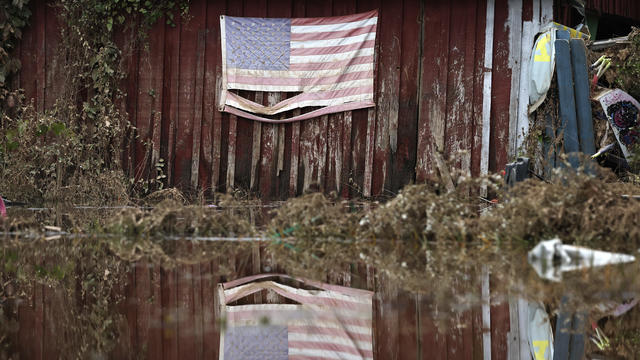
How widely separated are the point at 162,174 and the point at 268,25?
235cm

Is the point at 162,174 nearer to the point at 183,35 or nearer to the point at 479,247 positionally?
the point at 183,35

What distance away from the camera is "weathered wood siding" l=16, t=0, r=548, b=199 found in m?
9.23

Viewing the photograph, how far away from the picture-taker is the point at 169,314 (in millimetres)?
3381

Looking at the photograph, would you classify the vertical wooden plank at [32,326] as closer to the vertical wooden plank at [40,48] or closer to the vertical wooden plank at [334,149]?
the vertical wooden plank at [334,149]

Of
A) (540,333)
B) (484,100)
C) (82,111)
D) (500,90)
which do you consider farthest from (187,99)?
(540,333)

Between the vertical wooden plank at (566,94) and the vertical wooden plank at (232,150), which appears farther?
the vertical wooden plank at (232,150)

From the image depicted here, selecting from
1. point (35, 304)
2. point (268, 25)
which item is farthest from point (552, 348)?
point (268, 25)

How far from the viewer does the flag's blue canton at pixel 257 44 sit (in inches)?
377

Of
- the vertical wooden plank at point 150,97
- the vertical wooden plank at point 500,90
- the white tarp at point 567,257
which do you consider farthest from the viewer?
the vertical wooden plank at point 150,97

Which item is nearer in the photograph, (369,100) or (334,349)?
(334,349)

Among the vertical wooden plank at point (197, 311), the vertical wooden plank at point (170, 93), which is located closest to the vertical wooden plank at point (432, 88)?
the vertical wooden plank at point (170, 93)

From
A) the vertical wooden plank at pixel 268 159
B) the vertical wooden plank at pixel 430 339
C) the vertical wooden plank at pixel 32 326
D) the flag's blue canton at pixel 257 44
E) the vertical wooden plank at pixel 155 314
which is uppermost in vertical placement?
the flag's blue canton at pixel 257 44

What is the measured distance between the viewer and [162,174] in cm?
973

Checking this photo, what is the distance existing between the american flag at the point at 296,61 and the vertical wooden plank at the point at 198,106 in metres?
0.33
